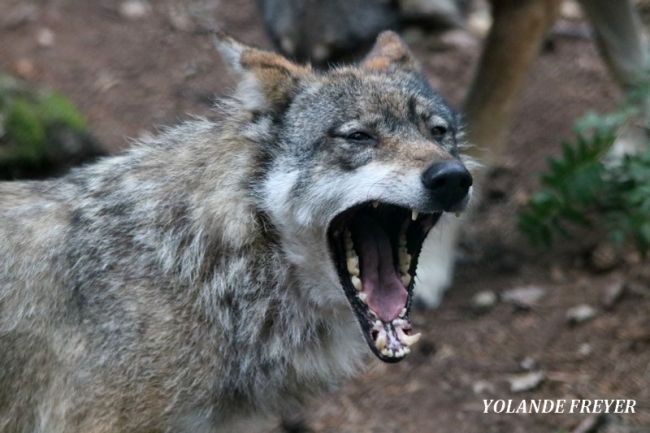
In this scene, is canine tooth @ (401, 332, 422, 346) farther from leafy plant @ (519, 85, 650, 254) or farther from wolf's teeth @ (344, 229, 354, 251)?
leafy plant @ (519, 85, 650, 254)

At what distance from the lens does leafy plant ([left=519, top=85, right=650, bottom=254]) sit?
18.0 feet

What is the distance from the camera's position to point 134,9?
9883mm

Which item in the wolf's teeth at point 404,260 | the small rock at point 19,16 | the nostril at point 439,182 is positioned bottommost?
the small rock at point 19,16

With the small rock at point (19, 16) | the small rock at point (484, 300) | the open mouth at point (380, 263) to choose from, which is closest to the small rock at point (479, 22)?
the small rock at point (484, 300)

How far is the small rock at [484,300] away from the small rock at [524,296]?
70 mm

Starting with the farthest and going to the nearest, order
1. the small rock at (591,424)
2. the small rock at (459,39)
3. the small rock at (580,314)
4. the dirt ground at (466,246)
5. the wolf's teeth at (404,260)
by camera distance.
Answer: the small rock at (459,39)
the small rock at (580,314)
the dirt ground at (466,246)
the small rock at (591,424)
the wolf's teeth at (404,260)

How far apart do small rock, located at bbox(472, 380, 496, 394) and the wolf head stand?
1.87 m

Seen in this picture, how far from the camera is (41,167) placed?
7.17 m

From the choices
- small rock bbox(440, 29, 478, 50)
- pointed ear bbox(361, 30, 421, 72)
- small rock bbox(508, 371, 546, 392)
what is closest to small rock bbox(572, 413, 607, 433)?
small rock bbox(508, 371, 546, 392)

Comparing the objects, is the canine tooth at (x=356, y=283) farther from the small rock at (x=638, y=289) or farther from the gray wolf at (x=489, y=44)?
the small rock at (x=638, y=289)

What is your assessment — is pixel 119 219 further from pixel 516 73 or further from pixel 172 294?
pixel 516 73

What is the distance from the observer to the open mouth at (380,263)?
407 centimetres

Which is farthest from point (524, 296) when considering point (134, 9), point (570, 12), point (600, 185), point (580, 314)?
point (134, 9)

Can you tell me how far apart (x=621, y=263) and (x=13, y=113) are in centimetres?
412
